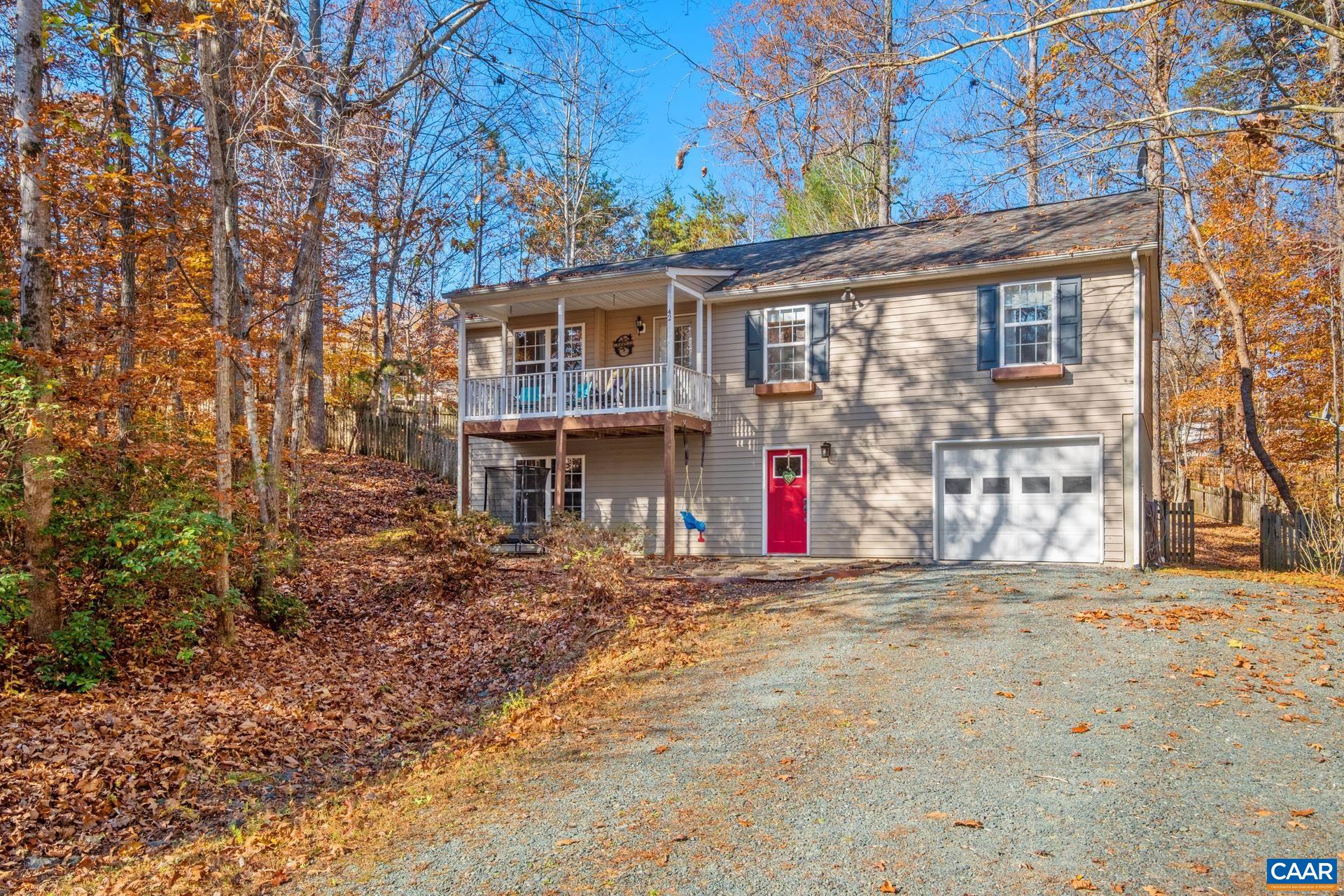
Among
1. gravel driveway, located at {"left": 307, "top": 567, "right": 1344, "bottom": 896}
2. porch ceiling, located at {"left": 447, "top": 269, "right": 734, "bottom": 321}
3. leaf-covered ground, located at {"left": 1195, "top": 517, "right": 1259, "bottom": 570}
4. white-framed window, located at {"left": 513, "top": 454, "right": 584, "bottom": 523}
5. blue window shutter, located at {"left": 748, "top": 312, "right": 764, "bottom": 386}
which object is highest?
porch ceiling, located at {"left": 447, "top": 269, "right": 734, "bottom": 321}

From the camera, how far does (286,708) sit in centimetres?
→ 765

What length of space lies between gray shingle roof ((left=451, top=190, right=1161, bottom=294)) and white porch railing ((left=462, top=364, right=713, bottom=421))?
1.74 metres

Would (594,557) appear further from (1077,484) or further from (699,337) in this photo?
(1077,484)

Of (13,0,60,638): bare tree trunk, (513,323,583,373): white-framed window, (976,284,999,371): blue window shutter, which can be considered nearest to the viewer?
(13,0,60,638): bare tree trunk

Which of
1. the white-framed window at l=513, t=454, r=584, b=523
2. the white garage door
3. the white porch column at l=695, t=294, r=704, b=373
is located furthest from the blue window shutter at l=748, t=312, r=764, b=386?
the white-framed window at l=513, t=454, r=584, b=523

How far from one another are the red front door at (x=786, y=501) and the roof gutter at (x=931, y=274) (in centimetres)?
285

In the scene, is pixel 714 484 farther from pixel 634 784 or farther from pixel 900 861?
pixel 900 861

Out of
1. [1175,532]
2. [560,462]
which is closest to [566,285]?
[560,462]

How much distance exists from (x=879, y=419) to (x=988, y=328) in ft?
7.34

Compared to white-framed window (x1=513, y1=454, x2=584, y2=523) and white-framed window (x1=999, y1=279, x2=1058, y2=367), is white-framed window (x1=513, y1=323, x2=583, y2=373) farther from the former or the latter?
white-framed window (x1=999, y1=279, x2=1058, y2=367)

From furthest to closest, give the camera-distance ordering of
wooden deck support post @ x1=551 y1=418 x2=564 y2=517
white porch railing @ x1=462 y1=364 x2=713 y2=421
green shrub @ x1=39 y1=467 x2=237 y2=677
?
1. wooden deck support post @ x1=551 y1=418 x2=564 y2=517
2. white porch railing @ x1=462 y1=364 x2=713 y2=421
3. green shrub @ x1=39 y1=467 x2=237 y2=677

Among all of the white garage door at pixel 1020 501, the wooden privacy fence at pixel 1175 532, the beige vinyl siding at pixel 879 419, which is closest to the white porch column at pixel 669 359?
the beige vinyl siding at pixel 879 419

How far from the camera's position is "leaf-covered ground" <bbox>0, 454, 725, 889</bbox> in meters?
5.48

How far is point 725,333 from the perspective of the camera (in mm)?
15977
